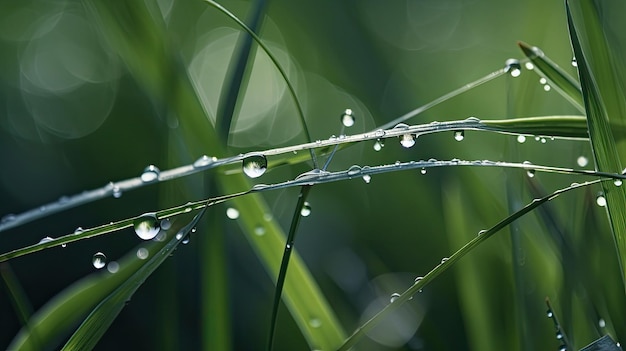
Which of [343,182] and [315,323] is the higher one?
[343,182]

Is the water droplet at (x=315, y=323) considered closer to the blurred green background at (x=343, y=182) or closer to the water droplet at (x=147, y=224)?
the blurred green background at (x=343, y=182)

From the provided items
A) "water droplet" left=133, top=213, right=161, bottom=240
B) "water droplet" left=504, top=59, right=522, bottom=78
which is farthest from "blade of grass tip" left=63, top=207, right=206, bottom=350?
"water droplet" left=504, top=59, right=522, bottom=78

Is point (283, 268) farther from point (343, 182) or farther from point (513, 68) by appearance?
point (343, 182)

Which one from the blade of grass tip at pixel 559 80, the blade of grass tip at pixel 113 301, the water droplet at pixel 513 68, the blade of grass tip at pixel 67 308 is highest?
the water droplet at pixel 513 68

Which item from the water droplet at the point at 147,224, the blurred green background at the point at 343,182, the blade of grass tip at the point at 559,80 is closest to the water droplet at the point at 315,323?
the blurred green background at the point at 343,182

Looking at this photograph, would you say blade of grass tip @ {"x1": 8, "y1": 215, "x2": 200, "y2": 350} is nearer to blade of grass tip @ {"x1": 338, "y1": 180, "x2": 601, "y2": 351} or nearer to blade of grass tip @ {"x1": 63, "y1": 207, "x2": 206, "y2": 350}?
blade of grass tip @ {"x1": 63, "y1": 207, "x2": 206, "y2": 350}

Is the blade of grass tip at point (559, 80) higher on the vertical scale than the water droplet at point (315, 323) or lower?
higher

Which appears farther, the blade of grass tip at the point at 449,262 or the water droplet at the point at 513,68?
the water droplet at the point at 513,68

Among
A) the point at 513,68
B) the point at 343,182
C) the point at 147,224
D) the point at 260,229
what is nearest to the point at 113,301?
the point at 147,224

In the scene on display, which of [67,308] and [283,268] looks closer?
[283,268]
